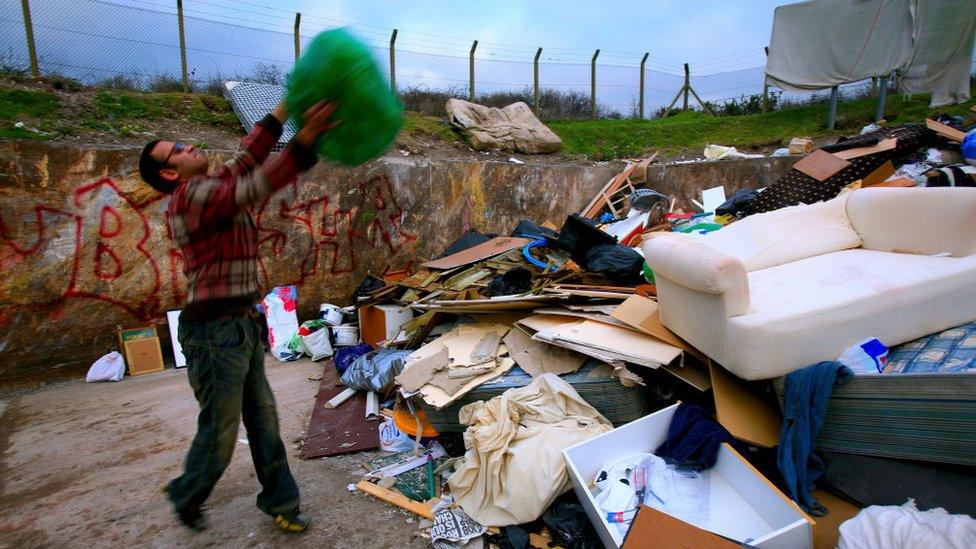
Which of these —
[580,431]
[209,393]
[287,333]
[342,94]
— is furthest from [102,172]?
[580,431]

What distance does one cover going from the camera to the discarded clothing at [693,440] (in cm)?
229

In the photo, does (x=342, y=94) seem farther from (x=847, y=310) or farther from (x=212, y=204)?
(x=847, y=310)

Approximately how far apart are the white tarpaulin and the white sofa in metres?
6.37

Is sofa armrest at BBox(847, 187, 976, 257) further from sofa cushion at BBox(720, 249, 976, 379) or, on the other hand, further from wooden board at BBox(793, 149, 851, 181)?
wooden board at BBox(793, 149, 851, 181)

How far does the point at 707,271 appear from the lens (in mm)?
2480

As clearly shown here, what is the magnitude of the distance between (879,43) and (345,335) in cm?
902

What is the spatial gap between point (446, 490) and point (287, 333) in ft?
9.25

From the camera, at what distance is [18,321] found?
3.94m

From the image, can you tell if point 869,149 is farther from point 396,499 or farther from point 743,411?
point 396,499

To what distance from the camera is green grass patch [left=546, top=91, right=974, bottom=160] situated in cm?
931

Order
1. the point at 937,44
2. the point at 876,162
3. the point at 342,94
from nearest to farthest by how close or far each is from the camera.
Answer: the point at 342,94
the point at 876,162
the point at 937,44

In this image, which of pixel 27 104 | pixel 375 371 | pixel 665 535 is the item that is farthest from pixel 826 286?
pixel 27 104

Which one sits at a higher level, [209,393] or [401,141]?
[401,141]

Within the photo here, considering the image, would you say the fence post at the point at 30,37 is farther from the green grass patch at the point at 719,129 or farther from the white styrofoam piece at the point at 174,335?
the green grass patch at the point at 719,129
